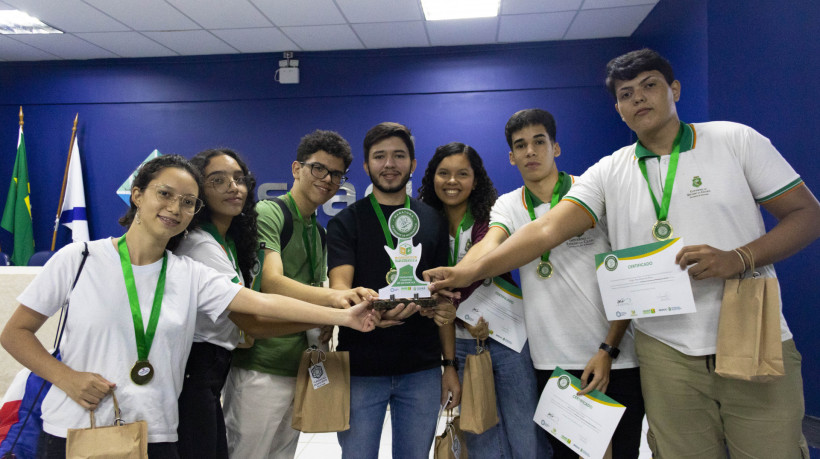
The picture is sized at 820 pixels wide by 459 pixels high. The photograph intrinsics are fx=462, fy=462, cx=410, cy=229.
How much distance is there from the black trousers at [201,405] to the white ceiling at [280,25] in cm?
345

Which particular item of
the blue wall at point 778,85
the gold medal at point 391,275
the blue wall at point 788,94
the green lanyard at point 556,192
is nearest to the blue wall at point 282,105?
the blue wall at point 778,85

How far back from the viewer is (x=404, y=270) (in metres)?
1.65

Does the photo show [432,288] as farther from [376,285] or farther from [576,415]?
[576,415]

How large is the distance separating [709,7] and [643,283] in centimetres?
309

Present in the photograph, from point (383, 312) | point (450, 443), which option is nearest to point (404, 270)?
point (383, 312)

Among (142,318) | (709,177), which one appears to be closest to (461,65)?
(709,177)

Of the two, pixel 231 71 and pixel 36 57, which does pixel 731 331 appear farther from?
pixel 36 57

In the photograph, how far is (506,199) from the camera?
1.91m

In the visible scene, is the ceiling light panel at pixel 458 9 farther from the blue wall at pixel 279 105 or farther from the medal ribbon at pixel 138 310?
the medal ribbon at pixel 138 310

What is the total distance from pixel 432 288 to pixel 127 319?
962 millimetres

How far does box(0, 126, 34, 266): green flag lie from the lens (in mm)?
5371

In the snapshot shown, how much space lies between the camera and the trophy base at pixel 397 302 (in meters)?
1.56

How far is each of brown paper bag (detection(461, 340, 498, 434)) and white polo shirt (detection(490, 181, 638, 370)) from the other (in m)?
0.19

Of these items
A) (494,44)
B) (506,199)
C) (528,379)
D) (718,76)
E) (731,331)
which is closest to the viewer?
(731,331)
